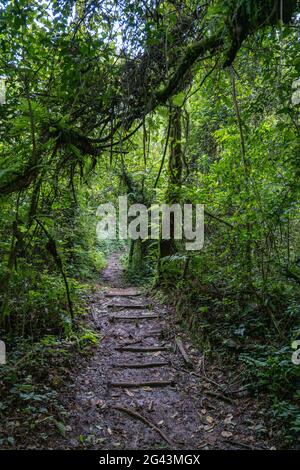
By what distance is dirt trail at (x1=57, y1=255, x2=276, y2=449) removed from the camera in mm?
3791

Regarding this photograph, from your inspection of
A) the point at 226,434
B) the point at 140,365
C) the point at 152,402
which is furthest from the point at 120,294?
the point at 226,434

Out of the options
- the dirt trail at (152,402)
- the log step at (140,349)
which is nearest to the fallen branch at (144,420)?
the dirt trail at (152,402)

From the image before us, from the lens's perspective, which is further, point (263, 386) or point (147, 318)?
point (147, 318)

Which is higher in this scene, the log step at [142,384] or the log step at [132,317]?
the log step at [132,317]

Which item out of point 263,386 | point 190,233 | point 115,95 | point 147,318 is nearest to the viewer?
point 263,386

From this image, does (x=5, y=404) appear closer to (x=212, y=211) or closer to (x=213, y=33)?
(x=213, y=33)

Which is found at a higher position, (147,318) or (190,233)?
(190,233)

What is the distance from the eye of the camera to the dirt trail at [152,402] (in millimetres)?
3791

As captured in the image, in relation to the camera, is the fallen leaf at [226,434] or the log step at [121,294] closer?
the fallen leaf at [226,434]

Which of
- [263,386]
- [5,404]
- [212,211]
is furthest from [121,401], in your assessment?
[212,211]

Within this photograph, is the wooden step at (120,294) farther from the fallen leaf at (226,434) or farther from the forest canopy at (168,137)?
the fallen leaf at (226,434)

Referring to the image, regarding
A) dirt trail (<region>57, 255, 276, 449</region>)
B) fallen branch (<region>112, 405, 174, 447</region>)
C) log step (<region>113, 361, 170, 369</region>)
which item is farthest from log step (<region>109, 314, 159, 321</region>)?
fallen branch (<region>112, 405, 174, 447</region>)

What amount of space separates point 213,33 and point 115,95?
57.9 inches

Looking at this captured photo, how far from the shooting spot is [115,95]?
475 centimetres
